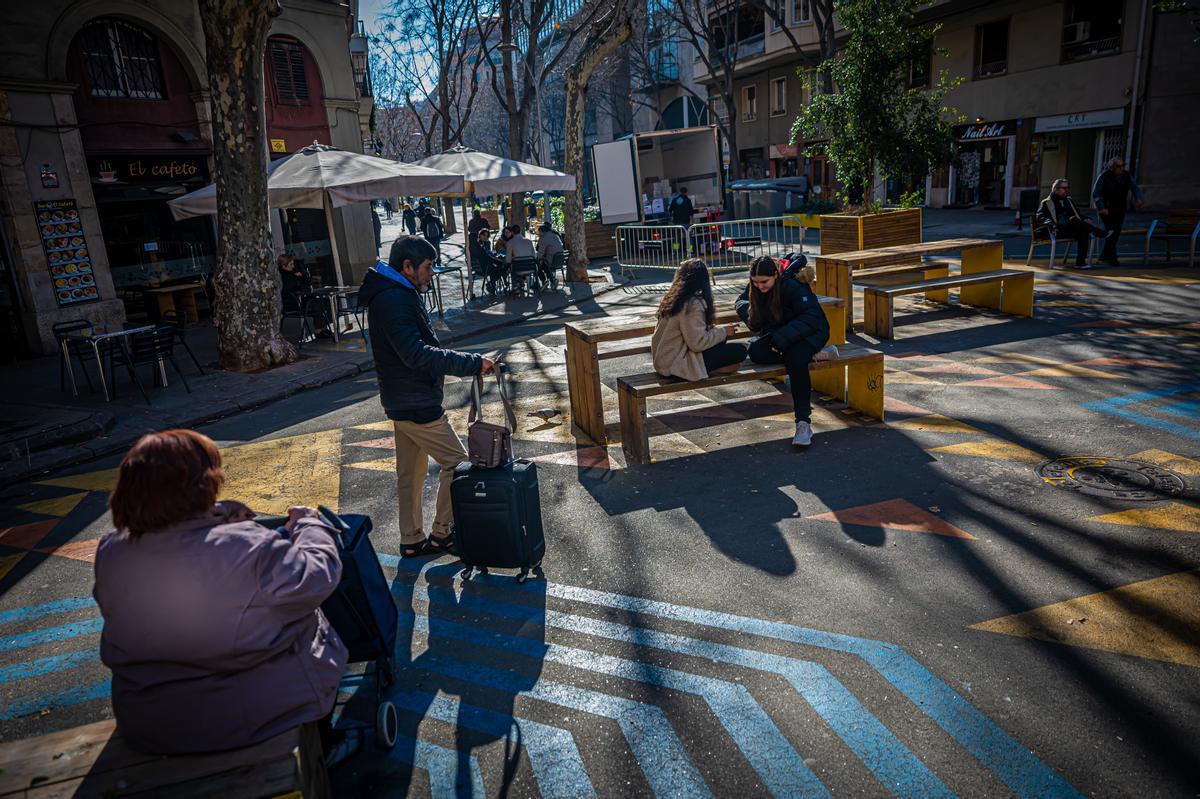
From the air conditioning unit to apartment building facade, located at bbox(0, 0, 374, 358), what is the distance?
74.5 ft

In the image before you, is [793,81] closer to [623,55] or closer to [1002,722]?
[623,55]

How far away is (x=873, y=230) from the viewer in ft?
43.7

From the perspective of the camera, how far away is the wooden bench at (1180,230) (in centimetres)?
1259

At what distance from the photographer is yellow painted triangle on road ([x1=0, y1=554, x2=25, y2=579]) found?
17.7 feet

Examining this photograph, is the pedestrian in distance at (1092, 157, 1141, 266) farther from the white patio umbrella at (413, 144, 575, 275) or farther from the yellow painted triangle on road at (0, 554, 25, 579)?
the yellow painted triangle on road at (0, 554, 25, 579)

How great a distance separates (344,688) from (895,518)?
3.46m

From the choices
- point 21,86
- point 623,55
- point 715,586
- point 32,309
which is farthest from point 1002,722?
point 623,55

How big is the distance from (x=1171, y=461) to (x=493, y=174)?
12677 mm

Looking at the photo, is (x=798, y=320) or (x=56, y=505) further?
(x=56, y=505)

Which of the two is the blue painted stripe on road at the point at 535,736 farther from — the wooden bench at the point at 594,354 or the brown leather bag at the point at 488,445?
the wooden bench at the point at 594,354

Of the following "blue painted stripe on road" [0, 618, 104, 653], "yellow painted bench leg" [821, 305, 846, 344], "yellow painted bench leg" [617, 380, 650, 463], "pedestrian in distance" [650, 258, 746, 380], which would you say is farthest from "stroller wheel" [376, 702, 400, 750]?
"yellow painted bench leg" [821, 305, 846, 344]

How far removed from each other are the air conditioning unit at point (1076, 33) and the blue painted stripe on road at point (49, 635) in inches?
1213

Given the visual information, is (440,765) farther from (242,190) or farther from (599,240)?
(599,240)

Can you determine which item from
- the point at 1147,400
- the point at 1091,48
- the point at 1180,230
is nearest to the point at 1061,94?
the point at 1091,48
